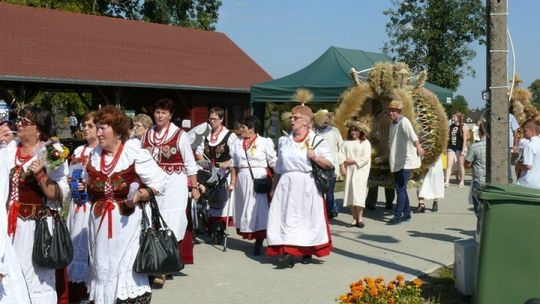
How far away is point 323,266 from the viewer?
Result: 8.10 meters

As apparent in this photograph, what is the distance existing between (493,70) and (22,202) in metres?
3.96

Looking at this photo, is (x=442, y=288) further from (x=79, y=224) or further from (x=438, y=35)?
(x=438, y=35)

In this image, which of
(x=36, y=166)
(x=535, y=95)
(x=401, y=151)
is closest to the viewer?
(x=36, y=166)

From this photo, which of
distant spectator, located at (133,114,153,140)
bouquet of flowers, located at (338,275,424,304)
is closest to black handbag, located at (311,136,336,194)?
distant spectator, located at (133,114,153,140)

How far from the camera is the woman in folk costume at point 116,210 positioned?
5410 millimetres

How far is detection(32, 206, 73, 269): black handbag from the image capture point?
17.3 feet

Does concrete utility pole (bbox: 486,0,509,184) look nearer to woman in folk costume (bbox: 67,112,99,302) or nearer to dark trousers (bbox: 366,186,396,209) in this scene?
woman in folk costume (bbox: 67,112,99,302)

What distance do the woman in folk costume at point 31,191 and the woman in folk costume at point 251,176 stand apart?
3.71 metres

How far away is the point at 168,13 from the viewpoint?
143ft

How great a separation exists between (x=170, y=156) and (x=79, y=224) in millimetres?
1225

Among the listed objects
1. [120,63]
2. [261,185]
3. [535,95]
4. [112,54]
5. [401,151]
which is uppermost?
[112,54]

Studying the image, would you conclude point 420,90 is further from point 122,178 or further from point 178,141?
point 122,178

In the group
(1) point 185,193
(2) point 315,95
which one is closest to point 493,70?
(1) point 185,193

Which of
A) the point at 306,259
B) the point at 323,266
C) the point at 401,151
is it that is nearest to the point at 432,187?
the point at 401,151
